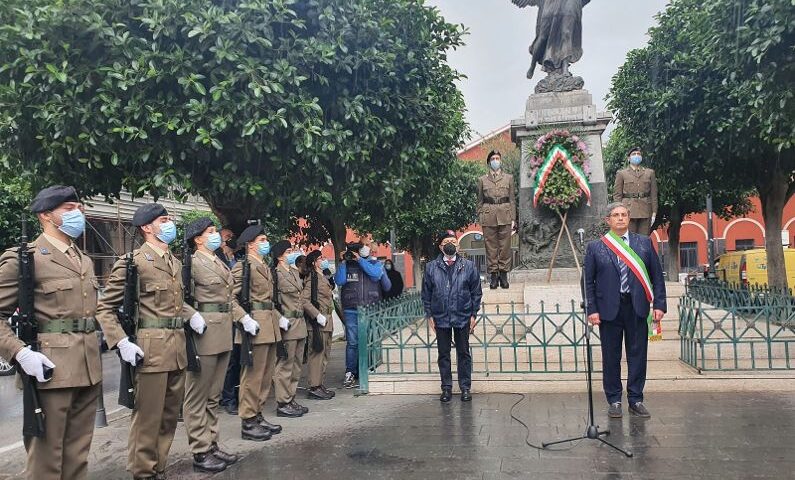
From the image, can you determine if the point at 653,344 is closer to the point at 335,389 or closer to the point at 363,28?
the point at 335,389

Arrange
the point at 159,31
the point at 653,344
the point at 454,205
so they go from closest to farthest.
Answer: the point at 159,31
the point at 653,344
the point at 454,205

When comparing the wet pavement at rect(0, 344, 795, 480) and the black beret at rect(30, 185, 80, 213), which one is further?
the wet pavement at rect(0, 344, 795, 480)

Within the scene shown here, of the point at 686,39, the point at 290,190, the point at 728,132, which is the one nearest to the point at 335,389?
the point at 290,190

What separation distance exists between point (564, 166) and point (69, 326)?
8.20 metres

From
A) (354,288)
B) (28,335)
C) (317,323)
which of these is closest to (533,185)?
(354,288)

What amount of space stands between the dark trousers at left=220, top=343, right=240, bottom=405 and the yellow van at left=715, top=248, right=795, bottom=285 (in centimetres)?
1686

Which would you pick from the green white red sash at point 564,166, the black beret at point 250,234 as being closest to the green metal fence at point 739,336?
the green white red sash at point 564,166

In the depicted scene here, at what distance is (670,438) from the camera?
499 cm

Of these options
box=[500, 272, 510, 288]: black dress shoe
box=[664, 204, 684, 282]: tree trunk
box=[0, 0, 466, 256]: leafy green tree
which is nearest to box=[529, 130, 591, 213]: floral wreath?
box=[500, 272, 510, 288]: black dress shoe

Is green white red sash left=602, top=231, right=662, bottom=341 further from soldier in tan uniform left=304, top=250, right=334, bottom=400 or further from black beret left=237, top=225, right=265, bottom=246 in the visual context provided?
soldier in tan uniform left=304, top=250, right=334, bottom=400

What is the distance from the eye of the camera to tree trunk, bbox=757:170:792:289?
13.1 meters

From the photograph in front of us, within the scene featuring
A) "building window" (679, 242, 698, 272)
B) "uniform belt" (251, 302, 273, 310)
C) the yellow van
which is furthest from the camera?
"building window" (679, 242, 698, 272)

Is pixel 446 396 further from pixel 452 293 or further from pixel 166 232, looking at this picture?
pixel 166 232

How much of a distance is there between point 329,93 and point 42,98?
10.1 feet
